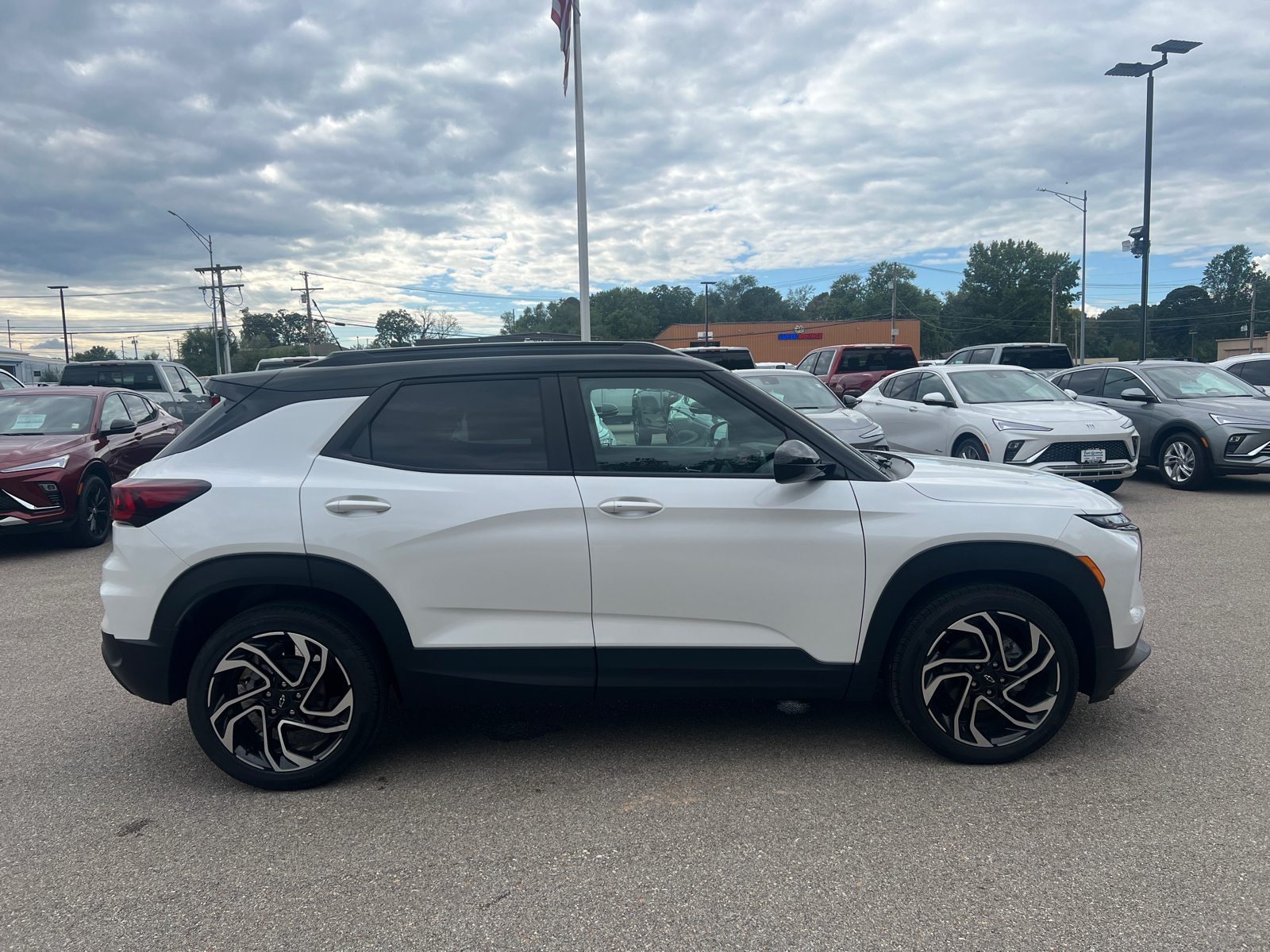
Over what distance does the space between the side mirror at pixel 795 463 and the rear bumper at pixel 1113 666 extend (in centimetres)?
136

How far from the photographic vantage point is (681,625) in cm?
321

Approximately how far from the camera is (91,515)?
830 cm

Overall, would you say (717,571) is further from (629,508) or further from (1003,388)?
(1003,388)

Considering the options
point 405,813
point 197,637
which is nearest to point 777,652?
point 405,813

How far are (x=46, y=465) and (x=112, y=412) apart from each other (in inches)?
62.4

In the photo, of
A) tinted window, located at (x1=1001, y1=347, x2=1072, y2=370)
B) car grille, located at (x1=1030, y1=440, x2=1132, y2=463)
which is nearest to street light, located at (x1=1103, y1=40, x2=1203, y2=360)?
tinted window, located at (x1=1001, y1=347, x2=1072, y2=370)

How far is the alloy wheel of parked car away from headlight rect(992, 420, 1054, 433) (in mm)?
2540

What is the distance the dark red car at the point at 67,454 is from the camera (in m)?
7.70

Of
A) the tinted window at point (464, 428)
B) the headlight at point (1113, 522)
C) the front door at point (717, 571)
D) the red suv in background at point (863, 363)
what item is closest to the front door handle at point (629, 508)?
Answer: the front door at point (717, 571)

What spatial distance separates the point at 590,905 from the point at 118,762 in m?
2.33

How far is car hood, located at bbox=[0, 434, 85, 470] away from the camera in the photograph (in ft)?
25.5

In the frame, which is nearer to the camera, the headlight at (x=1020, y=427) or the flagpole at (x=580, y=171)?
the headlight at (x=1020, y=427)

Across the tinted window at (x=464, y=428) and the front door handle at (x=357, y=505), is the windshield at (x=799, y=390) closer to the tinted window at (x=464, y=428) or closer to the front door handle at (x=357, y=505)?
the tinted window at (x=464, y=428)

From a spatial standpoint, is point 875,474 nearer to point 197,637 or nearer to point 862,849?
point 862,849
